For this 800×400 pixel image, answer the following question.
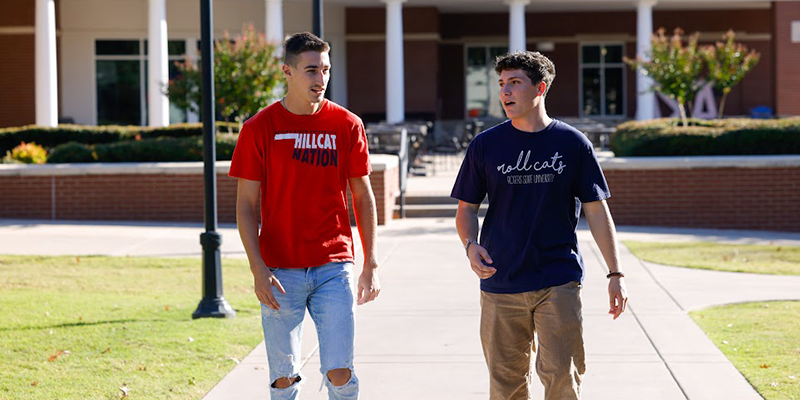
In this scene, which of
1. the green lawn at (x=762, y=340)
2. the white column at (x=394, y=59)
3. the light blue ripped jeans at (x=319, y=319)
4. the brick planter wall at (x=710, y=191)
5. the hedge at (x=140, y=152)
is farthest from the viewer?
the white column at (x=394, y=59)

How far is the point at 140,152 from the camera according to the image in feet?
54.0

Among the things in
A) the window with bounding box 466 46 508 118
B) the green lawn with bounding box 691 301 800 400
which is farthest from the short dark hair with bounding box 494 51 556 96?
the window with bounding box 466 46 508 118

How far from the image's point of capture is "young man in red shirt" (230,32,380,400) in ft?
14.8

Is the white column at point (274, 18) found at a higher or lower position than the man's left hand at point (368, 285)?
higher

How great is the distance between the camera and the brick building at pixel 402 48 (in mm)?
27828

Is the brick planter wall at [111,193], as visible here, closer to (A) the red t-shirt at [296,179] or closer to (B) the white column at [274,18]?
(A) the red t-shirt at [296,179]

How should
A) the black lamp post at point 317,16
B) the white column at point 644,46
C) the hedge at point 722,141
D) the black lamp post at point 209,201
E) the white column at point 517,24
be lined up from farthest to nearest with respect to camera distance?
the white column at point 644,46 → the white column at point 517,24 → the hedge at point 722,141 → the black lamp post at point 317,16 → the black lamp post at point 209,201

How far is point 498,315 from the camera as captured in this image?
4609 millimetres

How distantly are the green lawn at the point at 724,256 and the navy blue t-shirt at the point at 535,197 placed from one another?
7.19 meters

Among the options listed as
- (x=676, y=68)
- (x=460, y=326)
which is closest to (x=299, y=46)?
(x=460, y=326)

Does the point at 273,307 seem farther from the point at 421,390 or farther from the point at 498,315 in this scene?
the point at 421,390

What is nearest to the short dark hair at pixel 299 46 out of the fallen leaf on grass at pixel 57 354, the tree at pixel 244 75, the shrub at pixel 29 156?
the fallen leaf on grass at pixel 57 354

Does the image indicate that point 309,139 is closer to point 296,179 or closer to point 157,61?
point 296,179

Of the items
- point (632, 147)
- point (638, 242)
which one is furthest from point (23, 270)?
point (632, 147)
